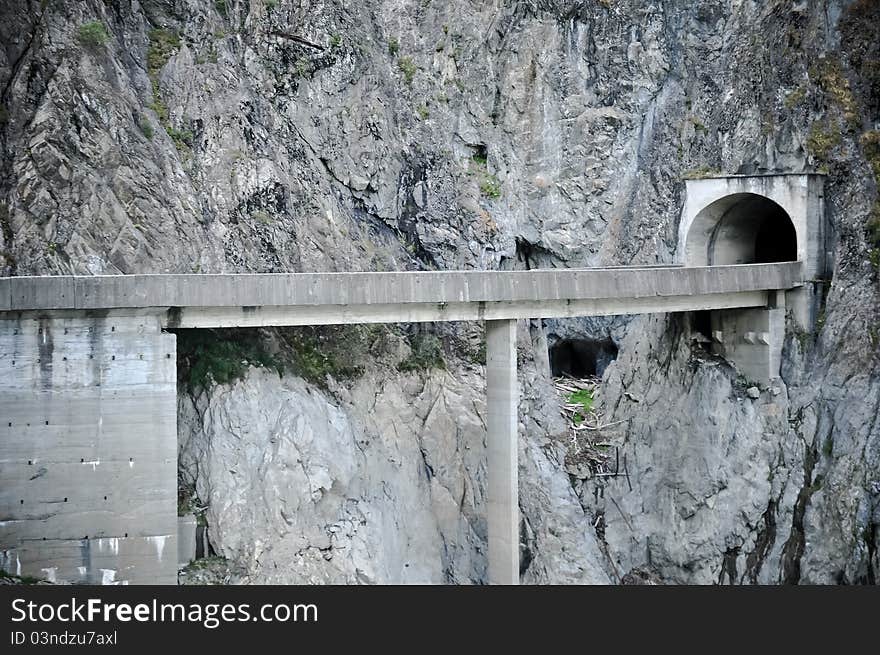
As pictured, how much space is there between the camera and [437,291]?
96.1 feet

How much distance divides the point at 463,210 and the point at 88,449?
16.2 m

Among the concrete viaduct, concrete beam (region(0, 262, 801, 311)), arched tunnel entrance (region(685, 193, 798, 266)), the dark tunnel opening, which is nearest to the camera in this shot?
the concrete viaduct

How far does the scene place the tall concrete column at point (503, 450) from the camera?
3022 centimetres

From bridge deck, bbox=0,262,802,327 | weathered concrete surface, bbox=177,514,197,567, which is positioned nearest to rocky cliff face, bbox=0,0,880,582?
weathered concrete surface, bbox=177,514,197,567

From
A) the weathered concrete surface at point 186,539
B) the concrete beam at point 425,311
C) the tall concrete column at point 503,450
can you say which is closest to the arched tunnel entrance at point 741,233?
the concrete beam at point 425,311

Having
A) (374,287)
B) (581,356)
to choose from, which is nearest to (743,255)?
(581,356)

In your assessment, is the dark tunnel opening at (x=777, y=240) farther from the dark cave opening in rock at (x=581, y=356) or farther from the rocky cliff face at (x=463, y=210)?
the dark cave opening in rock at (x=581, y=356)

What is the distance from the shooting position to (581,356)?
43938mm

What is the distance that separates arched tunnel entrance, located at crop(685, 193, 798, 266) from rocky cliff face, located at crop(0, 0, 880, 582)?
1260 millimetres

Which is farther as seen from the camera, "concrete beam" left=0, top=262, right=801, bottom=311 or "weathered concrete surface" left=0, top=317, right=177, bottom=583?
"concrete beam" left=0, top=262, right=801, bottom=311

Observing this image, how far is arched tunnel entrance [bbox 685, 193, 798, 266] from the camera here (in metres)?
37.5

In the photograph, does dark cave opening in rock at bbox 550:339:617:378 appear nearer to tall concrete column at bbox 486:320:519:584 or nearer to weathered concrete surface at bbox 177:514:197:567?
tall concrete column at bbox 486:320:519:584

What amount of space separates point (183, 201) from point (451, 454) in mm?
9810

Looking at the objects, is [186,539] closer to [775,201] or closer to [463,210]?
[463,210]
